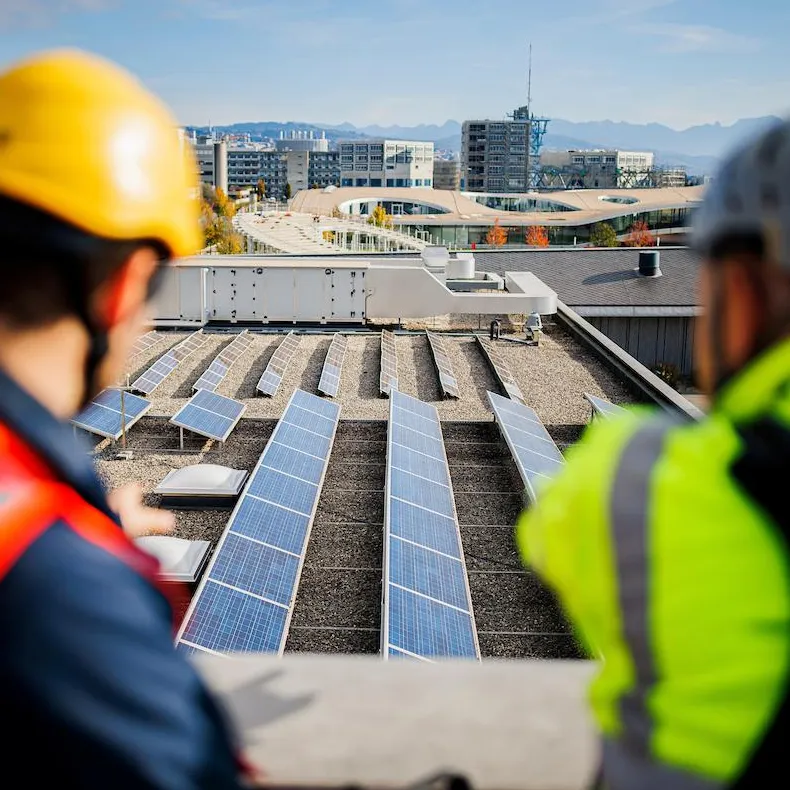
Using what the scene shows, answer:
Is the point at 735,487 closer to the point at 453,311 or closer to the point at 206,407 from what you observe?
the point at 206,407

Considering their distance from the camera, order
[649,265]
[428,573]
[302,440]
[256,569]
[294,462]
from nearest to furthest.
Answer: [256,569] < [428,573] < [294,462] < [302,440] < [649,265]

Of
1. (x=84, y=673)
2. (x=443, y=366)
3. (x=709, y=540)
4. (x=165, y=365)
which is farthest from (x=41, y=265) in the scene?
(x=443, y=366)

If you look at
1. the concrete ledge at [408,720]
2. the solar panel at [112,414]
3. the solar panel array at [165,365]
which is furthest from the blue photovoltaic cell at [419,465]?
the concrete ledge at [408,720]

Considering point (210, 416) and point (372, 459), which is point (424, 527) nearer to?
point (372, 459)

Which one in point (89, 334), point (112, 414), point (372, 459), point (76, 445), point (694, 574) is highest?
point (89, 334)

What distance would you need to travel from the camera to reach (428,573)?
932cm

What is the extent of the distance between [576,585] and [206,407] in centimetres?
1423

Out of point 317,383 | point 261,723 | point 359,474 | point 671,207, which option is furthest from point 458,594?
point 671,207

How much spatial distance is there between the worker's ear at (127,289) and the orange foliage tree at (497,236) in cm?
7940

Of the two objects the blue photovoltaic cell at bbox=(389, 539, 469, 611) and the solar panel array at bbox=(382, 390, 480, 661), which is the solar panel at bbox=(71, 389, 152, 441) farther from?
the blue photovoltaic cell at bbox=(389, 539, 469, 611)

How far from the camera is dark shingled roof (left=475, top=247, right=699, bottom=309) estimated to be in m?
32.9

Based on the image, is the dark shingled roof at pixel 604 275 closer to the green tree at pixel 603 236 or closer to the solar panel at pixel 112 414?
the solar panel at pixel 112 414

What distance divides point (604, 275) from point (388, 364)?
57.5ft

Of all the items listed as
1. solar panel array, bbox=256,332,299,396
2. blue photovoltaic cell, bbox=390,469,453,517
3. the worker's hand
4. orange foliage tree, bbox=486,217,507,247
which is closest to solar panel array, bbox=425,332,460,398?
solar panel array, bbox=256,332,299,396
